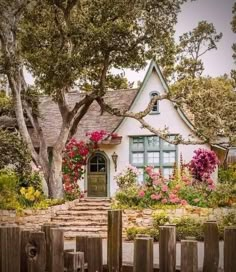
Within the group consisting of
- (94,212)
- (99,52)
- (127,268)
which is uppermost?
(99,52)

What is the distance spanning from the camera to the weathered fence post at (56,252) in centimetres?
236

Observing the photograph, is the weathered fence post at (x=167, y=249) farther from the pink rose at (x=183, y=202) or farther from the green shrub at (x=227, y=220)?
the pink rose at (x=183, y=202)

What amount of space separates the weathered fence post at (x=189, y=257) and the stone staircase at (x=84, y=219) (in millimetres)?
9327

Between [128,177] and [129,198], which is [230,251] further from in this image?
[128,177]

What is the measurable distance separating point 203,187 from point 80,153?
4.64 metres

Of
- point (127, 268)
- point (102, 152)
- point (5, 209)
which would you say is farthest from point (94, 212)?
point (127, 268)

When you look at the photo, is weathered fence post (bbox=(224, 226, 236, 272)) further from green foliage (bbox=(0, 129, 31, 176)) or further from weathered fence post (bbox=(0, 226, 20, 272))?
green foliage (bbox=(0, 129, 31, 176))

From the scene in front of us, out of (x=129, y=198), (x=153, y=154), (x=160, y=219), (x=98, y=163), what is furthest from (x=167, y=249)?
(x=98, y=163)

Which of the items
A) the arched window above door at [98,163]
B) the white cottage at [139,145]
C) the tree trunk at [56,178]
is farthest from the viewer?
the arched window above door at [98,163]

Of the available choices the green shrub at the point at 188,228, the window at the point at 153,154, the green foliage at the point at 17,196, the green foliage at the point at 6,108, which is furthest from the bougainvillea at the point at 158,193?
the green foliage at the point at 6,108

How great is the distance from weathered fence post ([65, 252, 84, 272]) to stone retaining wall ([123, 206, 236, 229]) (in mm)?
9362

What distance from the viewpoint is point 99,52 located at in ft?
45.0

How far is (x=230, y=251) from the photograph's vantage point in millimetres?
2141

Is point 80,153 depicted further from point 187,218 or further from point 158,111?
point 187,218
